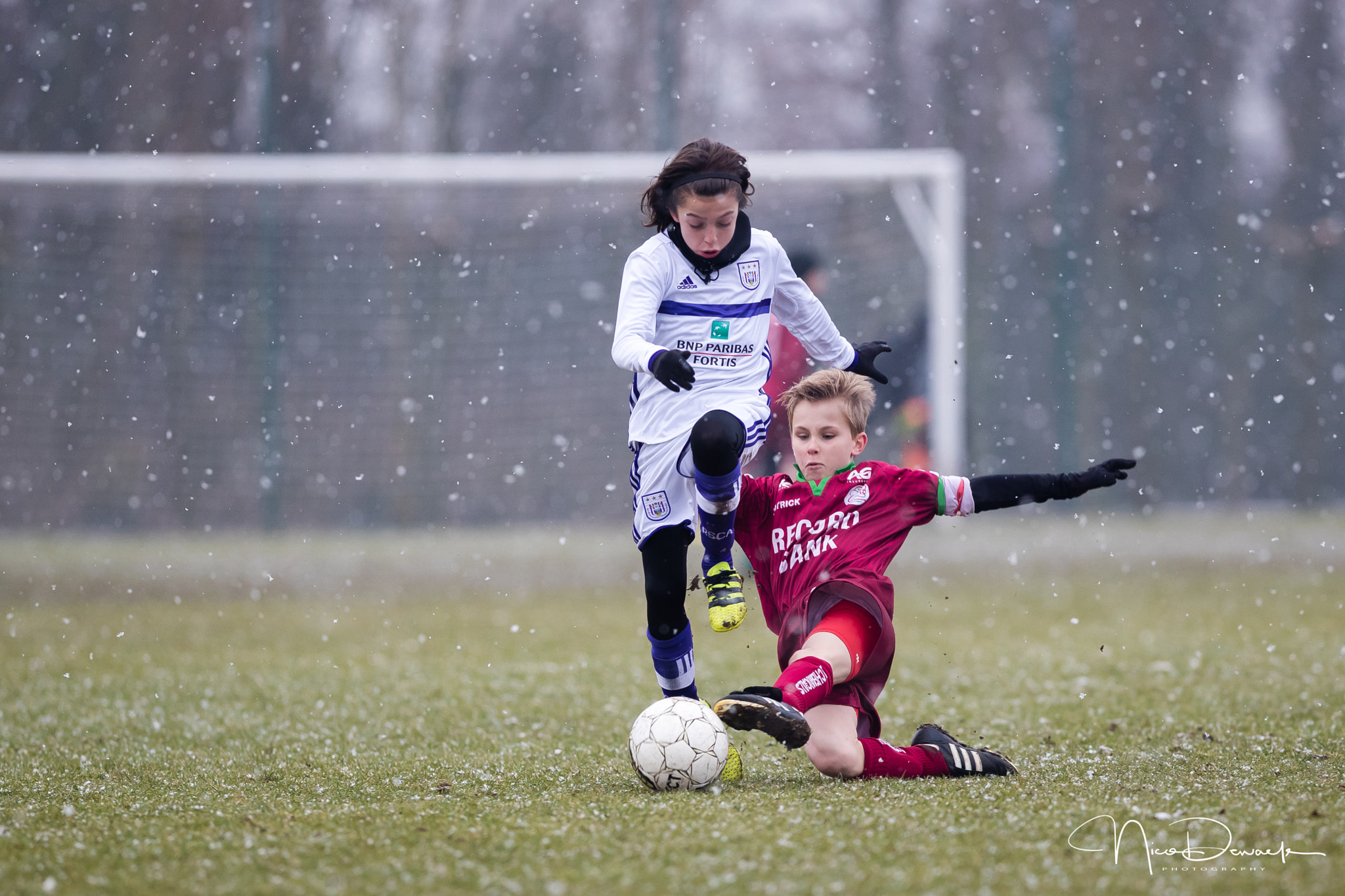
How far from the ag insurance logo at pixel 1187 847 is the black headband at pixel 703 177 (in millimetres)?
2248

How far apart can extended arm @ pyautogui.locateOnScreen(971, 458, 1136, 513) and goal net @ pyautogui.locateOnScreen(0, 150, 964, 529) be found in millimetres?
7212

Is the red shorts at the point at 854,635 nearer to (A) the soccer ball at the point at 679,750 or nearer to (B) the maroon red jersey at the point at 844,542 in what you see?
(B) the maroon red jersey at the point at 844,542

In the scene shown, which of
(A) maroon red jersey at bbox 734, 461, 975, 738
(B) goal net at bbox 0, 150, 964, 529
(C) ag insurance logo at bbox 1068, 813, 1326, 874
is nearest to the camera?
(C) ag insurance logo at bbox 1068, 813, 1326, 874

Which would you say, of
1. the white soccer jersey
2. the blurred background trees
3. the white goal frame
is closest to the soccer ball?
the white soccer jersey

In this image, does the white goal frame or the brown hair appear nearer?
the brown hair

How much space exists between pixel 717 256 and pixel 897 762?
172cm

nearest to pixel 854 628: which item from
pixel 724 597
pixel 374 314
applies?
pixel 724 597

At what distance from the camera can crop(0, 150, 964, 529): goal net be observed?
11.5m

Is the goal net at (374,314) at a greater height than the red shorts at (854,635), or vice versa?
the goal net at (374,314)

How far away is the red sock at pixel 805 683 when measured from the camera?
3518 mm

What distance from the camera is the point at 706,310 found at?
13.8 feet

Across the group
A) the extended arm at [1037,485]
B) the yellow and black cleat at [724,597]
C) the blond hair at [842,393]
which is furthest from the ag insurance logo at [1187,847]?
the blond hair at [842,393]

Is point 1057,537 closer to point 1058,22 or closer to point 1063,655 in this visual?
point 1058,22

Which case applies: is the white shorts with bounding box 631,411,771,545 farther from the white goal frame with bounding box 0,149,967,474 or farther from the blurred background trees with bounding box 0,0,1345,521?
the blurred background trees with bounding box 0,0,1345,521
